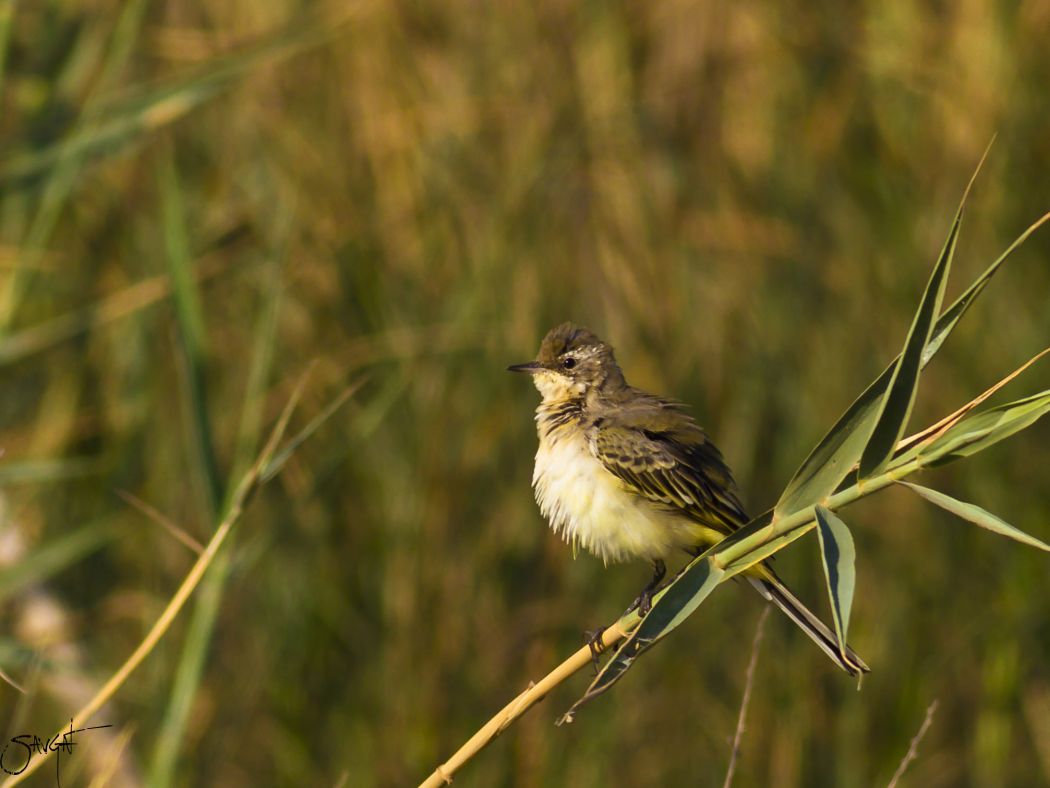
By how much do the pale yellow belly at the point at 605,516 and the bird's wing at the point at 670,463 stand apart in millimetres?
30

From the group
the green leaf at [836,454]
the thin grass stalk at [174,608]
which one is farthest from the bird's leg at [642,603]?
the green leaf at [836,454]

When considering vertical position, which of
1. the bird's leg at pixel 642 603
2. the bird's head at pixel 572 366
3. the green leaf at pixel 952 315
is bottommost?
the bird's leg at pixel 642 603

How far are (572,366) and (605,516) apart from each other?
2.34 ft

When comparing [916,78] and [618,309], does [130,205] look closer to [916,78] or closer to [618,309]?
[618,309]

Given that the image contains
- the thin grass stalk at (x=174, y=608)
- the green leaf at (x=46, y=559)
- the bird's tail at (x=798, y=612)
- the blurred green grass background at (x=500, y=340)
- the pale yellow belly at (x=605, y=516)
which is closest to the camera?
the thin grass stalk at (x=174, y=608)

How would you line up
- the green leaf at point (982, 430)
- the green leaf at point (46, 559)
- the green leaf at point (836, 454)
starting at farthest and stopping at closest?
the green leaf at point (46, 559) < the green leaf at point (836, 454) < the green leaf at point (982, 430)

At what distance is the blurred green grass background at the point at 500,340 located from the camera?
17.1 feet

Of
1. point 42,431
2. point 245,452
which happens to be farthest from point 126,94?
point 245,452

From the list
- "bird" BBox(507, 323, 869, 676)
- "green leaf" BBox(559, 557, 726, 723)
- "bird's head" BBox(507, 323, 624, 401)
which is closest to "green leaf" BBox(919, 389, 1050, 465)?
"green leaf" BBox(559, 557, 726, 723)

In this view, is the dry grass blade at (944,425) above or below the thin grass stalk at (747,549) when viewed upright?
above

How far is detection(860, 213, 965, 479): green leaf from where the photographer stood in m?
1.97

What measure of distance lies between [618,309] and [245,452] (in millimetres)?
2865

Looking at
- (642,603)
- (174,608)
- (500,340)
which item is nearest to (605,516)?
(642,603)

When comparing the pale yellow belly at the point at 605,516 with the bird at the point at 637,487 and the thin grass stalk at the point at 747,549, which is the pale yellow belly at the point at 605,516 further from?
the thin grass stalk at the point at 747,549
